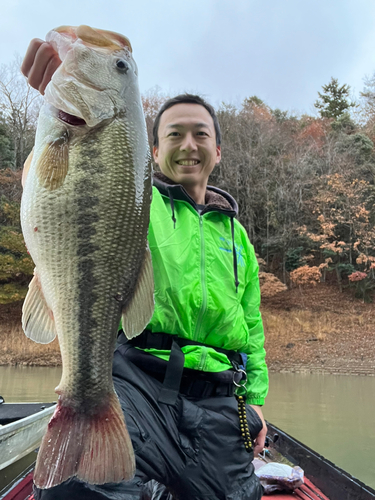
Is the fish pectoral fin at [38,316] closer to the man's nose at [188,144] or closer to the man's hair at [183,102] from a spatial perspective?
Answer: the man's nose at [188,144]

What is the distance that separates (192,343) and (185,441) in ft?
1.30

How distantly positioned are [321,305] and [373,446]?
35.2ft

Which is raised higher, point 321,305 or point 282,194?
point 282,194

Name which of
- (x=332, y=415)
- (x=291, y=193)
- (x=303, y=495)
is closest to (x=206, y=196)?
(x=303, y=495)

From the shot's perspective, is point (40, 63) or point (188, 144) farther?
point (188, 144)

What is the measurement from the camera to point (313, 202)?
17656 millimetres

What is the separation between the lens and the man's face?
6.52 ft

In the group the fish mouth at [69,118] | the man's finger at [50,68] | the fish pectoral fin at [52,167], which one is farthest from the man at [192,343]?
the fish pectoral fin at [52,167]

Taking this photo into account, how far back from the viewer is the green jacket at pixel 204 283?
1666 millimetres

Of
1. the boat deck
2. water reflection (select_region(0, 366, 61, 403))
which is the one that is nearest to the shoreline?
water reflection (select_region(0, 366, 61, 403))

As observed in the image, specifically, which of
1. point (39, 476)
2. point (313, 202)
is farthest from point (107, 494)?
point (313, 202)

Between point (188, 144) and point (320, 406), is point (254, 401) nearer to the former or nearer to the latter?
point (188, 144)

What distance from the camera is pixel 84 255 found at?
1.22 metres

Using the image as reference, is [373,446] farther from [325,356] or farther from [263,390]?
[325,356]
